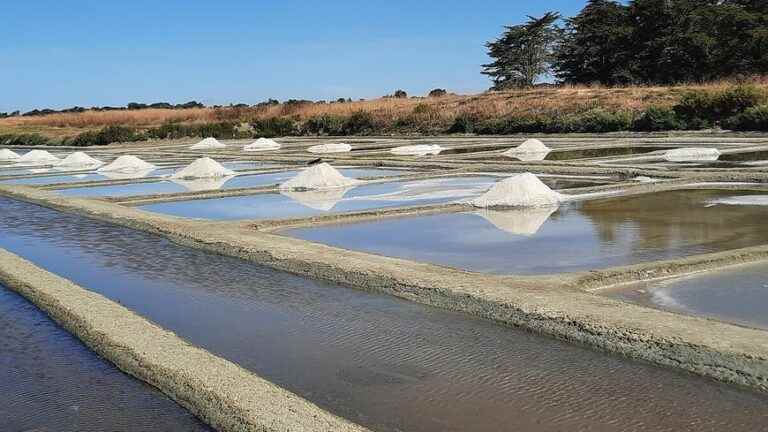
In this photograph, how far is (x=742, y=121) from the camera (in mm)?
21219

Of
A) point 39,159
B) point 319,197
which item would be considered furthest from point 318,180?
point 39,159

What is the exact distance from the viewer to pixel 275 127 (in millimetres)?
39188

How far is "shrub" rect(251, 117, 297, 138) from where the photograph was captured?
38500 mm

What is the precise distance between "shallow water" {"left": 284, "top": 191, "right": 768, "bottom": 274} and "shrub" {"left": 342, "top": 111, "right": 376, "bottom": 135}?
26.9m

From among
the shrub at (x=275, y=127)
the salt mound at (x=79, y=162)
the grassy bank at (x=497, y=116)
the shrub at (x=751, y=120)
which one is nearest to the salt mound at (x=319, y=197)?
the salt mound at (x=79, y=162)

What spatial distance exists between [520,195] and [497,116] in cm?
2213

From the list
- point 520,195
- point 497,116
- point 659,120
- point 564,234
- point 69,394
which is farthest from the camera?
point 497,116

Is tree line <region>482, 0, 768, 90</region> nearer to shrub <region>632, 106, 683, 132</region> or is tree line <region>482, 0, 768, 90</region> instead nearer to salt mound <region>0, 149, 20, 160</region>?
shrub <region>632, 106, 683, 132</region>

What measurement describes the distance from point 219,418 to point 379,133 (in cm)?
3208

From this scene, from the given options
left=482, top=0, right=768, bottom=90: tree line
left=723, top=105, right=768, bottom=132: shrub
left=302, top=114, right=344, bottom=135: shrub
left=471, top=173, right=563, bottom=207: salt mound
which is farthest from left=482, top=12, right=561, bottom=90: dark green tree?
left=471, top=173, right=563, bottom=207: salt mound

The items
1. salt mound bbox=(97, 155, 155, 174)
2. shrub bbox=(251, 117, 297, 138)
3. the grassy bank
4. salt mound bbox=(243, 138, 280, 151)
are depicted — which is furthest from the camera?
shrub bbox=(251, 117, 297, 138)

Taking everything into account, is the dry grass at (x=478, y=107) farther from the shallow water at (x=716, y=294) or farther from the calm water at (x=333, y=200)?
the shallow water at (x=716, y=294)

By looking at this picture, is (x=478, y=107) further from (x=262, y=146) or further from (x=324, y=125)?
(x=262, y=146)

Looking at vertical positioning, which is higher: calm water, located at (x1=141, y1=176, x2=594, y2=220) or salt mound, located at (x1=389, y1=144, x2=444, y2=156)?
calm water, located at (x1=141, y1=176, x2=594, y2=220)
